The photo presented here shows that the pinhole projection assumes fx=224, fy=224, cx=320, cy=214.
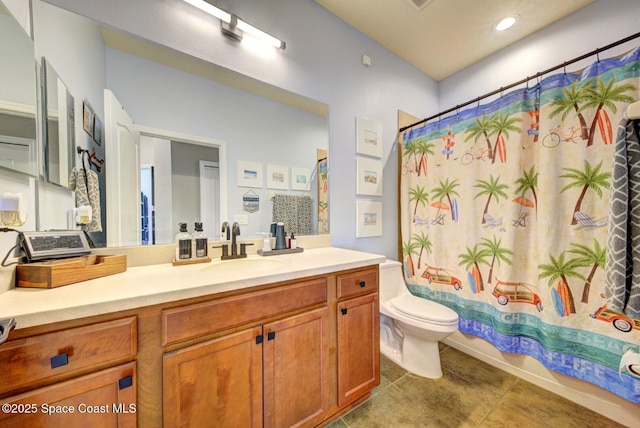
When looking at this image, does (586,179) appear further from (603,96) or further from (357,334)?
(357,334)

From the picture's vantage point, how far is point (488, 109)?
1.66 meters

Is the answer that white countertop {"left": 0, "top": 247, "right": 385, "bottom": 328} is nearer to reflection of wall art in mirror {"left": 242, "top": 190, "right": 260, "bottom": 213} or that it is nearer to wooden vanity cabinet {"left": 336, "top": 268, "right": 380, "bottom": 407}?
wooden vanity cabinet {"left": 336, "top": 268, "right": 380, "bottom": 407}

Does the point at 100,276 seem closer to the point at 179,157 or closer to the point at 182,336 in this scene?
the point at 182,336

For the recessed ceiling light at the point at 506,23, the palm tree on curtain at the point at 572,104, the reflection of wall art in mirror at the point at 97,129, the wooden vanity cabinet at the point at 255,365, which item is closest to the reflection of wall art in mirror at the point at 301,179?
the wooden vanity cabinet at the point at 255,365

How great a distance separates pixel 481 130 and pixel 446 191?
510 millimetres

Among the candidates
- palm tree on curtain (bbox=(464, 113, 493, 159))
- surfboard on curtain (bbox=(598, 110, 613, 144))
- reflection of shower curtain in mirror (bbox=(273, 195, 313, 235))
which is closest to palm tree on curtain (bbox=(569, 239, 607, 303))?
surfboard on curtain (bbox=(598, 110, 613, 144))

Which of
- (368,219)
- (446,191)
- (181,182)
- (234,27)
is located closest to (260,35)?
(234,27)

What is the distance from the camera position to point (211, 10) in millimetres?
1239

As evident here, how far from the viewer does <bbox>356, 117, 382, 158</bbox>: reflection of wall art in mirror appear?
6.34 feet

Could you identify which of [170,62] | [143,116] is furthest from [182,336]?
[170,62]

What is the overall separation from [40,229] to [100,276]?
29 centimetres

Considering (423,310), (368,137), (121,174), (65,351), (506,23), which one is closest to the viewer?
(65,351)

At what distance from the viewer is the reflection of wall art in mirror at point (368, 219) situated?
195 cm

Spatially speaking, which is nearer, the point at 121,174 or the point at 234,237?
Answer: the point at 121,174
